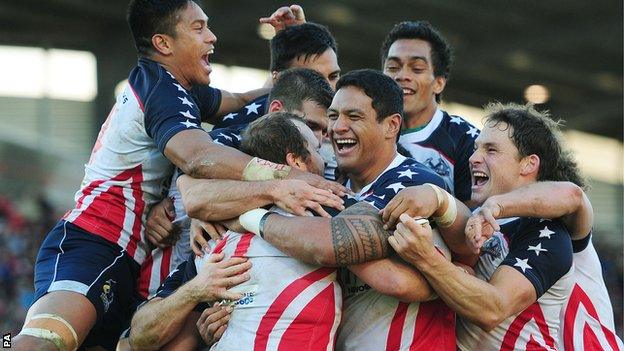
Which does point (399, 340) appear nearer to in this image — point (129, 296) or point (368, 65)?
point (129, 296)

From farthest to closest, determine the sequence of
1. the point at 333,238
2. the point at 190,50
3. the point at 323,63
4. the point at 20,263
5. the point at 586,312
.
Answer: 1. the point at 20,263
2. the point at 323,63
3. the point at 190,50
4. the point at 586,312
5. the point at 333,238

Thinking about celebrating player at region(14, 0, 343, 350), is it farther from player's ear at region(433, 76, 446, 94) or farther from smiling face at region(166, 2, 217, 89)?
player's ear at region(433, 76, 446, 94)

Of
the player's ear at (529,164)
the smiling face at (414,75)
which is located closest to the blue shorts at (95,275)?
the smiling face at (414,75)

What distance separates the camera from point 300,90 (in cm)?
629

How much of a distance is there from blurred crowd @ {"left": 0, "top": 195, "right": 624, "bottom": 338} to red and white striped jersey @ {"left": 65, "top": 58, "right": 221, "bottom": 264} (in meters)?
10.9

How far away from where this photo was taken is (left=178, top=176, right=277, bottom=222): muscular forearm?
206 inches

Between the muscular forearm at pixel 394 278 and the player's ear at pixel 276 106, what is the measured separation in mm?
1532

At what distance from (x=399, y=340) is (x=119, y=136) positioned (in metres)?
2.18

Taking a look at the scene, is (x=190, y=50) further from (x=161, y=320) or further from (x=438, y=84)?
(x=438, y=84)

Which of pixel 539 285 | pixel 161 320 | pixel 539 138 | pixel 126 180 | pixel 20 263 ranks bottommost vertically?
pixel 20 263

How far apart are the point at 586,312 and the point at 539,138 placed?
3.33 ft

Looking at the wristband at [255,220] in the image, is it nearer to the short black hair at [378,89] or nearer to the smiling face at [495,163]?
the short black hair at [378,89]

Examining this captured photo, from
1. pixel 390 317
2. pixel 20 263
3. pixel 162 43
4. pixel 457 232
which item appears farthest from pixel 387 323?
pixel 20 263

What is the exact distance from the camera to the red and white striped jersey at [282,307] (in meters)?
4.97
